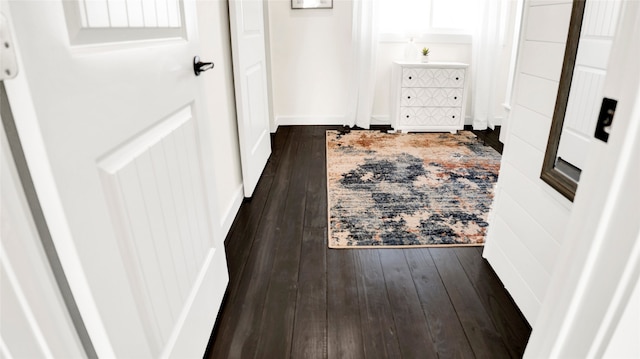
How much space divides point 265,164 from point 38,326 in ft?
8.18

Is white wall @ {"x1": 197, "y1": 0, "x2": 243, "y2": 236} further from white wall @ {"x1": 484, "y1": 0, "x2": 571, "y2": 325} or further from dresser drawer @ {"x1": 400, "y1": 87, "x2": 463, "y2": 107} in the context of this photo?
dresser drawer @ {"x1": 400, "y1": 87, "x2": 463, "y2": 107}

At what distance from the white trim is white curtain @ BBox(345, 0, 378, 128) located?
147mm

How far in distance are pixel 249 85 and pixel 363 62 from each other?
71.2 inches

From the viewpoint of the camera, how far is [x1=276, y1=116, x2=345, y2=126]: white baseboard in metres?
4.26

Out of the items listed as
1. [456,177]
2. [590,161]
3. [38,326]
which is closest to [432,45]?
[456,177]

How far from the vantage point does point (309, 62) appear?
4047mm

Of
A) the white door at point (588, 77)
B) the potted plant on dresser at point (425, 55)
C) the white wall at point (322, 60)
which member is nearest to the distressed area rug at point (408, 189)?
the white wall at point (322, 60)

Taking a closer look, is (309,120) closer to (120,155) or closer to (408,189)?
(408,189)

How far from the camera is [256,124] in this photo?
267cm

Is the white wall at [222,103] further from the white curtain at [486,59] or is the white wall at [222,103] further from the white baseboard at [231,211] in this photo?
the white curtain at [486,59]

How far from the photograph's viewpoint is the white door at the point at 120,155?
565mm

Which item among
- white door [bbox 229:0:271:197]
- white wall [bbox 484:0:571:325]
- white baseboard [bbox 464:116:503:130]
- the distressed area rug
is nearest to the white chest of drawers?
the distressed area rug

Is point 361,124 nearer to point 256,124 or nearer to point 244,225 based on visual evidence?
point 256,124

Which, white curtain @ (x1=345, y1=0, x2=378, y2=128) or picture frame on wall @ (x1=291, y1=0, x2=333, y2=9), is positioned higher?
picture frame on wall @ (x1=291, y1=0, x2=333, y2=9)
